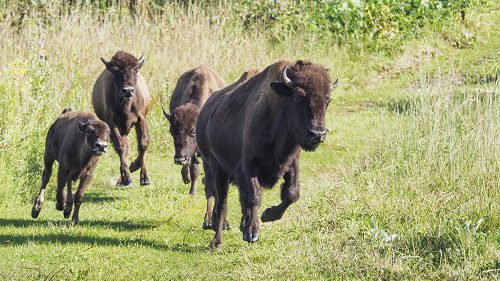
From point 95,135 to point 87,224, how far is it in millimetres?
1206

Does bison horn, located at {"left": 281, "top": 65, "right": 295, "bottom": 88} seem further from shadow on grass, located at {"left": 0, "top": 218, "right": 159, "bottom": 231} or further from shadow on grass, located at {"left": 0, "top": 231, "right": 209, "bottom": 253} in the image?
shadow on grass, located at {"left": 0, "top": 218, "right": 159, "bottom": 231}

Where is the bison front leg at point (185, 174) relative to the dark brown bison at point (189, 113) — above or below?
below

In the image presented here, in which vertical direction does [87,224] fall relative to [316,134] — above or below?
below

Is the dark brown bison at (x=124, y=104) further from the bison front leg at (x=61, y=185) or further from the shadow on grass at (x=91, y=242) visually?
the shadow on grass at (x=91, y=242)

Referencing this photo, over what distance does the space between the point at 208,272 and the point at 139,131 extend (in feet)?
24.9

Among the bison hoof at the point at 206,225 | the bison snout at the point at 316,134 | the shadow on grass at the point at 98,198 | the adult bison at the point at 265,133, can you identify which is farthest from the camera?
the shadow on grass at the point at 98,198

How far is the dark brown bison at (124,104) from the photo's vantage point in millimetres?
16250

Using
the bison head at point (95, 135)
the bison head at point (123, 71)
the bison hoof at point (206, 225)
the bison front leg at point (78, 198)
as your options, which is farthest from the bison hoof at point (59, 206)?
the bison head at point (123, 71)

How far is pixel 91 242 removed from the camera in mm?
11477

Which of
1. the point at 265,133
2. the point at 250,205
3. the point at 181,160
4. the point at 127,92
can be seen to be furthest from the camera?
the point at 127,92

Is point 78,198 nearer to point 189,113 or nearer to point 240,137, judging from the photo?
point 189,113

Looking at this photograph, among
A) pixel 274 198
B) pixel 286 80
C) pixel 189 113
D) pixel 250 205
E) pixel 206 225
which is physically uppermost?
pixel 286 80

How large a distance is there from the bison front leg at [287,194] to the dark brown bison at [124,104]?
5748mm

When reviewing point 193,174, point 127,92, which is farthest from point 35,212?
point 127,92
